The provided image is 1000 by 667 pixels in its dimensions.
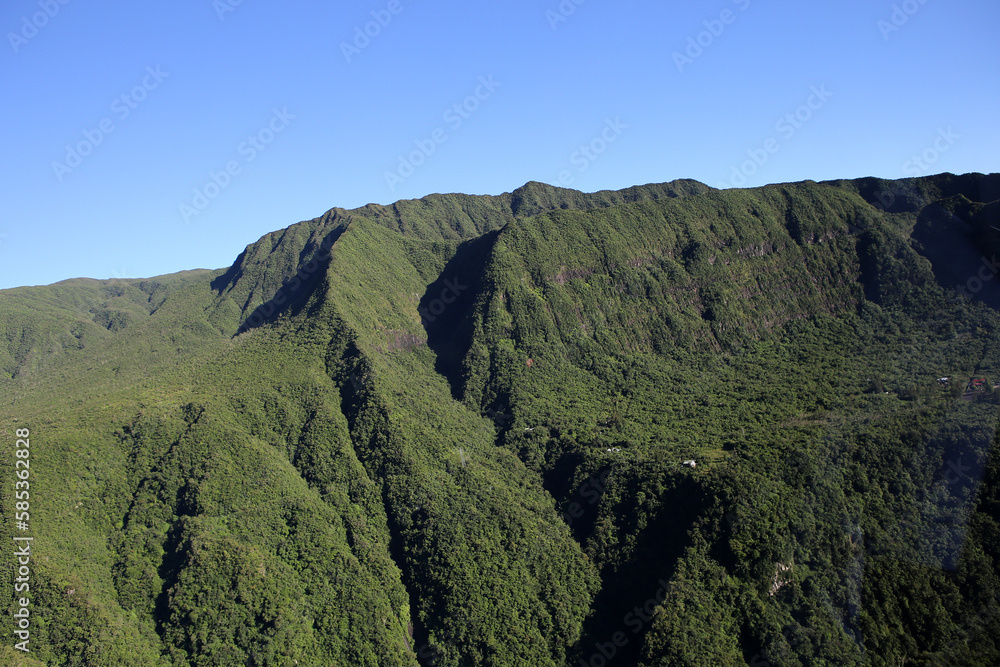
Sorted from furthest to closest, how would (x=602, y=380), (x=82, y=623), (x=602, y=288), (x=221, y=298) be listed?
(x=221, y=298)
(x=602, y=288)
(x=602, y=380)
(x=82, y=623)

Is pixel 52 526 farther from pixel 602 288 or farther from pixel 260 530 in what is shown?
pixel 602 288

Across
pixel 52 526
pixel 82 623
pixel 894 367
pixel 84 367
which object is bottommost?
pixel 82 623

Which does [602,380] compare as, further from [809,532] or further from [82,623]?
[82,623]

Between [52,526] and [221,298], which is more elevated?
[221,298]

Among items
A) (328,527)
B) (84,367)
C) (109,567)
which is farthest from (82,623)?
(84,367)

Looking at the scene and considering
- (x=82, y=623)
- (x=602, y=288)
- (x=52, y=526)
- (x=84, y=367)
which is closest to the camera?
(x=82, y=623)

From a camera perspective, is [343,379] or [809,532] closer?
[809,532]
